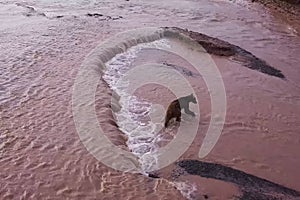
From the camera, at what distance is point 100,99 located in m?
9.00

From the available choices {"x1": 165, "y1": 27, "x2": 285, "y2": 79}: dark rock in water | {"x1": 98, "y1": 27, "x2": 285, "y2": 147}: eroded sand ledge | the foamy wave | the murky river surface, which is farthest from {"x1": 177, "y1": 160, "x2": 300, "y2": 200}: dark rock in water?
{"x1": 165, "y1": 27, "x2": 285, "y2": 79}: dark rock in water

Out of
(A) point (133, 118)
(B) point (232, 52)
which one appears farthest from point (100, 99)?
(B) point (232, 52)

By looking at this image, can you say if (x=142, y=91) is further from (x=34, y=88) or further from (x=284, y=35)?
(x=284, y=35)

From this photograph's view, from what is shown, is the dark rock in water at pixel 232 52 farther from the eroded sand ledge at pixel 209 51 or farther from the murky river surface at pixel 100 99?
the murky river surface at pixel 100 99

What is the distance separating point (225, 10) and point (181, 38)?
14.9 ft

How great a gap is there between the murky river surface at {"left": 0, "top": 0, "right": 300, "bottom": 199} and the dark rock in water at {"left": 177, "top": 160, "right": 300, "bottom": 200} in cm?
17

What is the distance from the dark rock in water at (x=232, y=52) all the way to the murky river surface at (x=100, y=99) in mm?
326

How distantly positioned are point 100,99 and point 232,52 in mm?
4687

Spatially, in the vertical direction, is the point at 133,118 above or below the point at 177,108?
below

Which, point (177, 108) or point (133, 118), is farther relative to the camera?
point (133, 118)

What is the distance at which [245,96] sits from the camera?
9609 mm

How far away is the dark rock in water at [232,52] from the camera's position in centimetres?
1113

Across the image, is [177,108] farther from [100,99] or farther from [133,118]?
[100,99]

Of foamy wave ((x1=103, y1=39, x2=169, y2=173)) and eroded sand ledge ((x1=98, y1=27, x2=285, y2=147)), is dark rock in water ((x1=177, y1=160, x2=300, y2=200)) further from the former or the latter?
eroded sand ledge ((x1=98, y1=27, x2=285, y2=147))
